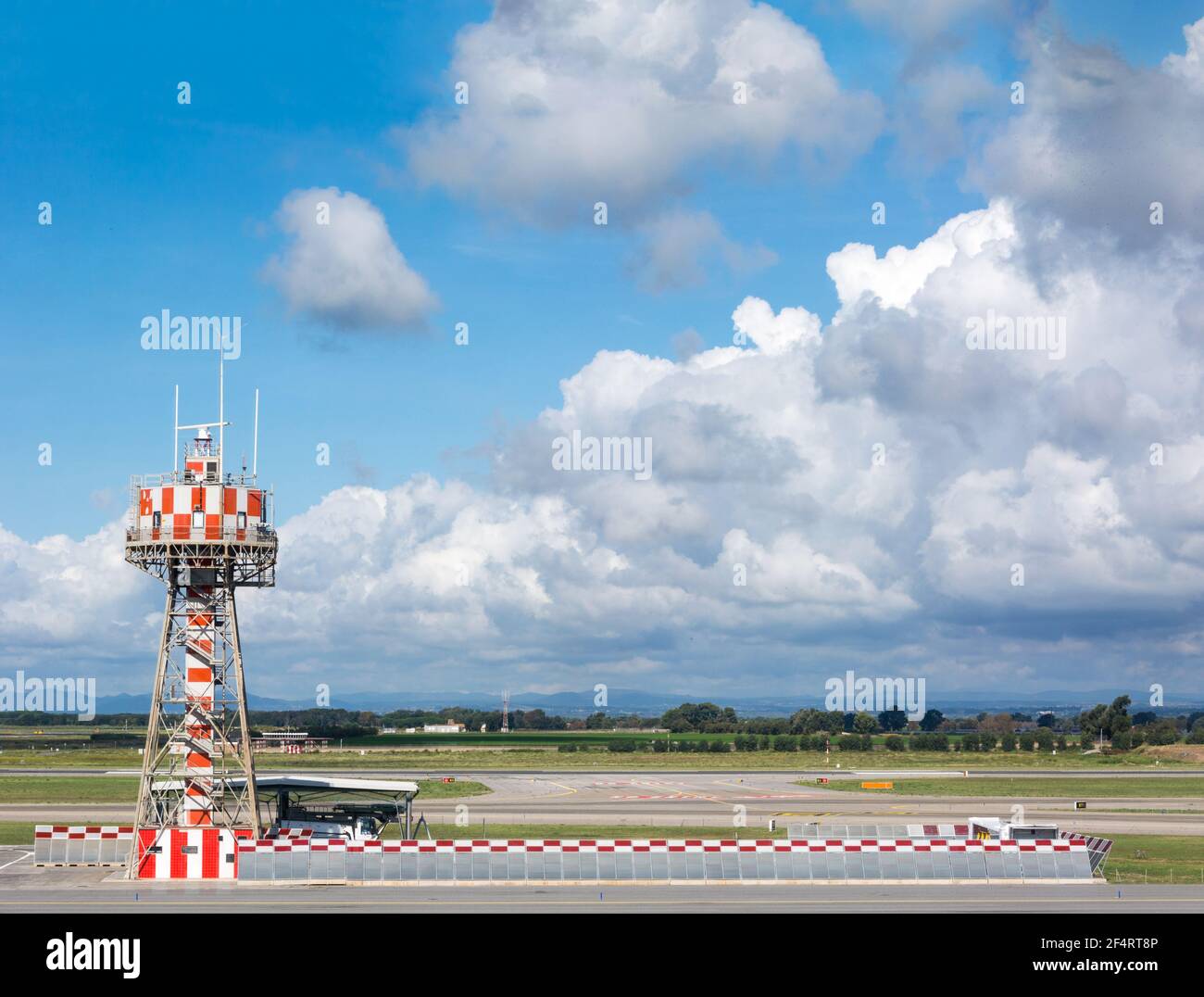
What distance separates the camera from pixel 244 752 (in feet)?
174

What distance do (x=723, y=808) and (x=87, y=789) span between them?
5466 centimetres

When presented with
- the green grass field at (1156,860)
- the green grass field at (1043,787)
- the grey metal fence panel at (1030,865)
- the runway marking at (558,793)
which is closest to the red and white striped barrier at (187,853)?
the grey metal fence panel at (1030,865)

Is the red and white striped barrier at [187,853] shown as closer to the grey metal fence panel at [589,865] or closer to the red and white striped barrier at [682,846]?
the red and white striped barrier at [682,846]

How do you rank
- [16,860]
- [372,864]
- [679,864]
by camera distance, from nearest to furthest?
[372,864] → [679,864] → [16,860]

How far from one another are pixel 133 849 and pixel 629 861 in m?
19.8

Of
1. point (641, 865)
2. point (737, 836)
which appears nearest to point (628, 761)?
point (737, 836)

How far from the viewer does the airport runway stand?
80125 millimetres

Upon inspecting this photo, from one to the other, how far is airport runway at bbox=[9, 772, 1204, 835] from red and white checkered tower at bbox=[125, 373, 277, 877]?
22.1 metres

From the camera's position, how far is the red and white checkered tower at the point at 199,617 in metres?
52.5

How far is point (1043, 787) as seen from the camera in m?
112

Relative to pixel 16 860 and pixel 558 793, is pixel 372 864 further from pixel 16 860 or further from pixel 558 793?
pixel 558 793
